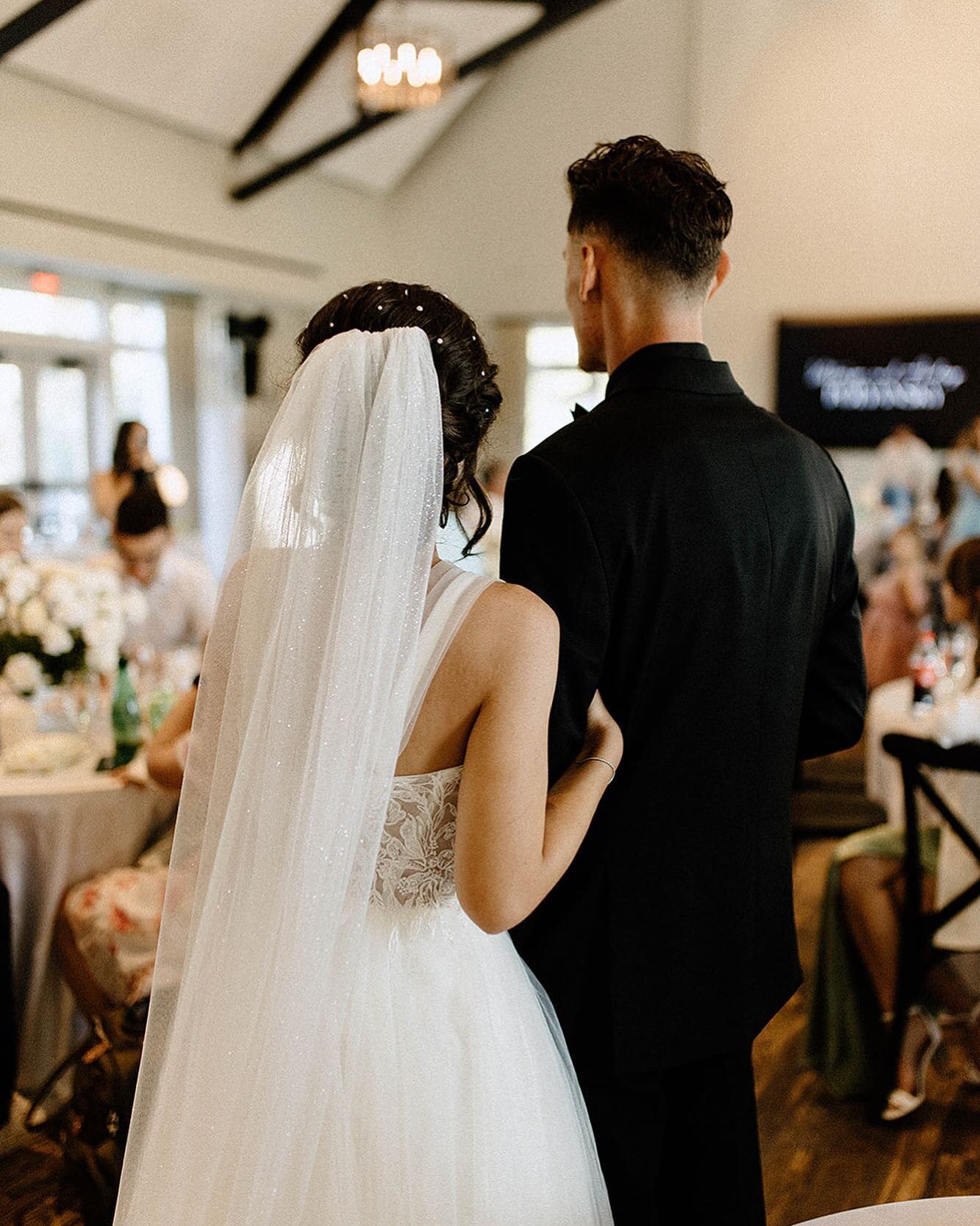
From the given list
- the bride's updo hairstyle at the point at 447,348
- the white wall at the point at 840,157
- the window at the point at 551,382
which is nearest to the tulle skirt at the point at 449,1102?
the bride's updo hairstyle at the point at 447,348

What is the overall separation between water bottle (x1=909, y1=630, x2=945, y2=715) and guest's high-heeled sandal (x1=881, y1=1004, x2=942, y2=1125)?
112cm

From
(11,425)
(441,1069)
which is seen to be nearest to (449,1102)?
(441,1069)

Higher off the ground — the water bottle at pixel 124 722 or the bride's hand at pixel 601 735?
the bride's hand at pixel 601 735

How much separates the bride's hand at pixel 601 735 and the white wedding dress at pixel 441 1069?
0.54ft

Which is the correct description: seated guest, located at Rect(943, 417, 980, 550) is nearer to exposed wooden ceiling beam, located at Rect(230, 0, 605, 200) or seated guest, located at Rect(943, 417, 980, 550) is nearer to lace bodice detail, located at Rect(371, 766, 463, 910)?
exposed wooden ceiling beam, located at Rect(230, 0, 605, 200)

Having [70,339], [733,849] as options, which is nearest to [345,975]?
[733,849]

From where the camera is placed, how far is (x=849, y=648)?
1608 mm

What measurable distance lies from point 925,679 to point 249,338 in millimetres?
5199

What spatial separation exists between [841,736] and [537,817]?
2.10 feet

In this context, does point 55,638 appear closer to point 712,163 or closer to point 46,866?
point 46,866

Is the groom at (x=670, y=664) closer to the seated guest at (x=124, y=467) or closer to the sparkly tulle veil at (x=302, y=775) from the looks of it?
the sparkly tulle veil at (x=302, y=775)

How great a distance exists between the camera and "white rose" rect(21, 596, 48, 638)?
9.03 ft

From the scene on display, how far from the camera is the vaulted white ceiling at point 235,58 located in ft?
17.6

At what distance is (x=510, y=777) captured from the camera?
113cm
